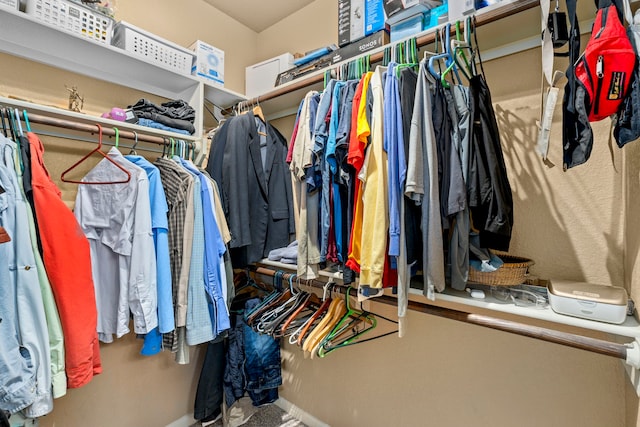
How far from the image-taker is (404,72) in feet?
3.61

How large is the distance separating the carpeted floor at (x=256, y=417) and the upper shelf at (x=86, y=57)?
198 cm

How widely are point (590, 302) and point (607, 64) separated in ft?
2.06

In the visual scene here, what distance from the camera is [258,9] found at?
2.27 meters

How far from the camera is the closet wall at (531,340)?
1104 millimetres

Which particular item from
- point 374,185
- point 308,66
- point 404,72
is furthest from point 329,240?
point 308,66

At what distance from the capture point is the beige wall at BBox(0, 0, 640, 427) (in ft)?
3.68

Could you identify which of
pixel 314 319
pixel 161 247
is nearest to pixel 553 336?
pixel 314 319

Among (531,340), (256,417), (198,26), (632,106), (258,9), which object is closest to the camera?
(632,106)

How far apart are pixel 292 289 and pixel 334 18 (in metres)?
1.78

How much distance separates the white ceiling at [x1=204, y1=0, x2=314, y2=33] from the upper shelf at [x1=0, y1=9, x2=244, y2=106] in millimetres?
820

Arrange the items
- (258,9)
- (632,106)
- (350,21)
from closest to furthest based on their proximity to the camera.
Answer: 1. (632,106)
2. (350,21)
3. (258,9)

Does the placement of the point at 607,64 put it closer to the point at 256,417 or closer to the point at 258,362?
the point at 258,362

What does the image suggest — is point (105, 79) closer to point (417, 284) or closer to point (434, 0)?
point (434, 0)

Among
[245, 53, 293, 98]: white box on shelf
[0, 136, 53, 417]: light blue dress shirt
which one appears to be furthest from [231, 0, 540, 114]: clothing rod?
[0, 136, 53, 417]: light blue dress shirt
